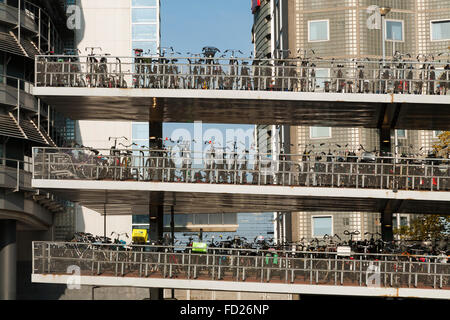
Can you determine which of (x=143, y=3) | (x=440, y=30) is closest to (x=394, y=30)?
(x=440, y=30)

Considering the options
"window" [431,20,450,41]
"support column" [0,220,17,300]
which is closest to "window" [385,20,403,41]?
"window" [431,20,450,41]

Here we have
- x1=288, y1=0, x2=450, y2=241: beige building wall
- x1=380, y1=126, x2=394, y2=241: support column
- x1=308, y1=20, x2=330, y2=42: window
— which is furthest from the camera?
x1=308, y1=20, x2=330, y2=42: window

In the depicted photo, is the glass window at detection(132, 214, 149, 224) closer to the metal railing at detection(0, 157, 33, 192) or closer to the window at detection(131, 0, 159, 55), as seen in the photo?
the window at detection(131, 0, 159, 55)

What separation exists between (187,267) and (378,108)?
30.1 ft

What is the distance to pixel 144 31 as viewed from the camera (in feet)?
227

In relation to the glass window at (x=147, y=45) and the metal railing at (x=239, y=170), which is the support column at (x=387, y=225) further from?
the glass window at (x=147, y=45)

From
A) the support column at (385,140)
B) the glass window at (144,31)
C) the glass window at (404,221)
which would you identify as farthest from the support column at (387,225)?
the glass window at (144,31)

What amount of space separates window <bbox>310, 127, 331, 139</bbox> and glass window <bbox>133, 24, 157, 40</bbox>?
25.9 m

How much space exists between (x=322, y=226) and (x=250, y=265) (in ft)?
63.0

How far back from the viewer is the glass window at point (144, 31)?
68250mm

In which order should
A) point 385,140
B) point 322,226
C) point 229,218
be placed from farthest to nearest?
point 229,218, point 322,226, point 385,140

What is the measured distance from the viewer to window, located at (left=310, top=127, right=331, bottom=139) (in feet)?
154

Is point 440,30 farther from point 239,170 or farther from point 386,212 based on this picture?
point 239,170

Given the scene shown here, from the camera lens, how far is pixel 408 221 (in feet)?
153
